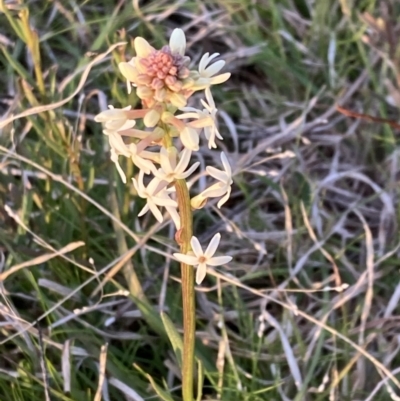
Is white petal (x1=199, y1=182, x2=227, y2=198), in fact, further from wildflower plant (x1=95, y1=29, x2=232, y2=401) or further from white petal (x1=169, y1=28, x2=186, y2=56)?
white petal (x1=169, y1=28, x2=186, y2=56)

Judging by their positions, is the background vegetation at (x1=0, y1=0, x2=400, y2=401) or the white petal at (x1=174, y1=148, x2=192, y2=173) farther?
the background vegetation at (x1=0, y1=0, x2=400, y2=401)

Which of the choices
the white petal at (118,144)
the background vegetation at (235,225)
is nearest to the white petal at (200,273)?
the white petal at (118,144)

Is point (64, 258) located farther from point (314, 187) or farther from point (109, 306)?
point (314, 187)

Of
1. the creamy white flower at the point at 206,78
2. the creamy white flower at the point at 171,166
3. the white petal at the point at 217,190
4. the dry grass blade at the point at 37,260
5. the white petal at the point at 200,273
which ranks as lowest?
the dry grass blade at the point at 37,260

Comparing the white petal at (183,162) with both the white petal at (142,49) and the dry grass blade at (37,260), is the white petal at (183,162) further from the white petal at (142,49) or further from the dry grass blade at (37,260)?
the dry grass blade at (37,260)

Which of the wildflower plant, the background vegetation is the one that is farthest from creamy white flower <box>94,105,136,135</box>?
the background vegetation

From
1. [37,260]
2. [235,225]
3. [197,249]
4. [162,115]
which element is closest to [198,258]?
[197,249]
